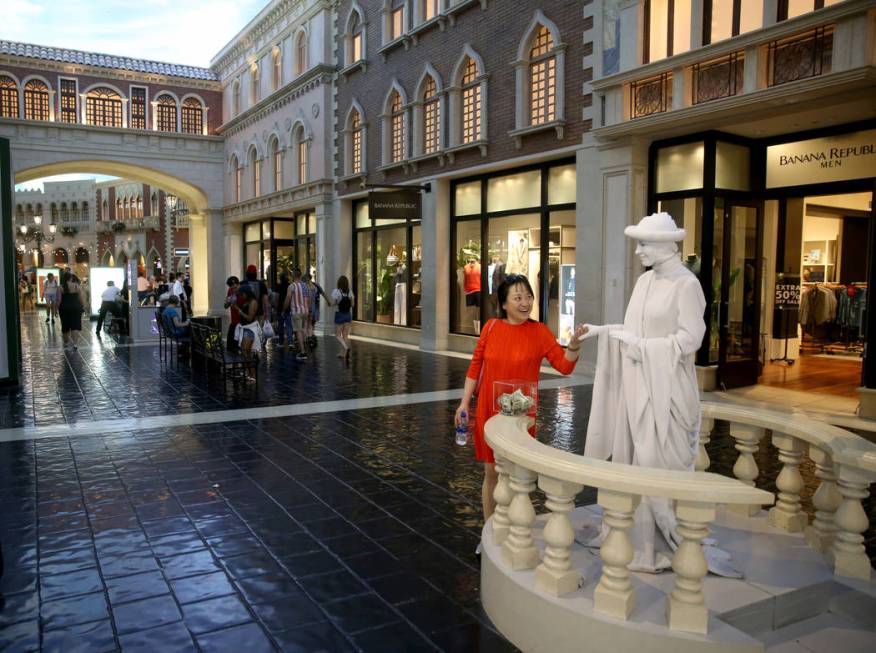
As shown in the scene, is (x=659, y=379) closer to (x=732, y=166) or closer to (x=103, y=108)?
(x=732, y=166)

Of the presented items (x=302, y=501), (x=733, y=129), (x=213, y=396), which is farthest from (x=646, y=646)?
(x=733, y=129)

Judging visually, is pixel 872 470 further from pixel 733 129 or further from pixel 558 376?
pixel 558 376

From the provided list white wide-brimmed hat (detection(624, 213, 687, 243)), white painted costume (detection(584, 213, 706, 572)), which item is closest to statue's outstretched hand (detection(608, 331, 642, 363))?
white painted costume (detection(584, 213, 706, 572))

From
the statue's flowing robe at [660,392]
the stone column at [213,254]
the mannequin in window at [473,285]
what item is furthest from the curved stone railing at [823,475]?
the stone column at [213,254]

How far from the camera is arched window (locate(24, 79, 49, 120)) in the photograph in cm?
2825

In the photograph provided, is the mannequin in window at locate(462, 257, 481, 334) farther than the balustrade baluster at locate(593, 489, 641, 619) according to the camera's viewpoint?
Yes

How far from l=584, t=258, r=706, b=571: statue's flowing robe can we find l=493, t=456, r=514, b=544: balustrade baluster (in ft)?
2.09

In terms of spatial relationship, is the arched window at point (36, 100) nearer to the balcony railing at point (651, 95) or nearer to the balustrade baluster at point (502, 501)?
the balcony railing at point (651, 95)

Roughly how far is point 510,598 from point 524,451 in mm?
765

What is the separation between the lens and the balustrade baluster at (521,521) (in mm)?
3723

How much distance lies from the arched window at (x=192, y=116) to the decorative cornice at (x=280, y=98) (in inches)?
38.3

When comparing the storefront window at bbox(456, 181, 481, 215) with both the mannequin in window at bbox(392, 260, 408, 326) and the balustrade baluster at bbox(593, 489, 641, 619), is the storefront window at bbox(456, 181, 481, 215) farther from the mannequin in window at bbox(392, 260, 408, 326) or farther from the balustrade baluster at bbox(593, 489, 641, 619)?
the balustrade baluster at bbox(593, 489, 641, 619)

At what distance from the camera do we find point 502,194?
15.8 metres

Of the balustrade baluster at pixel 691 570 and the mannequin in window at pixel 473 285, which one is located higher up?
the mannequin in window at pixel 473 285
